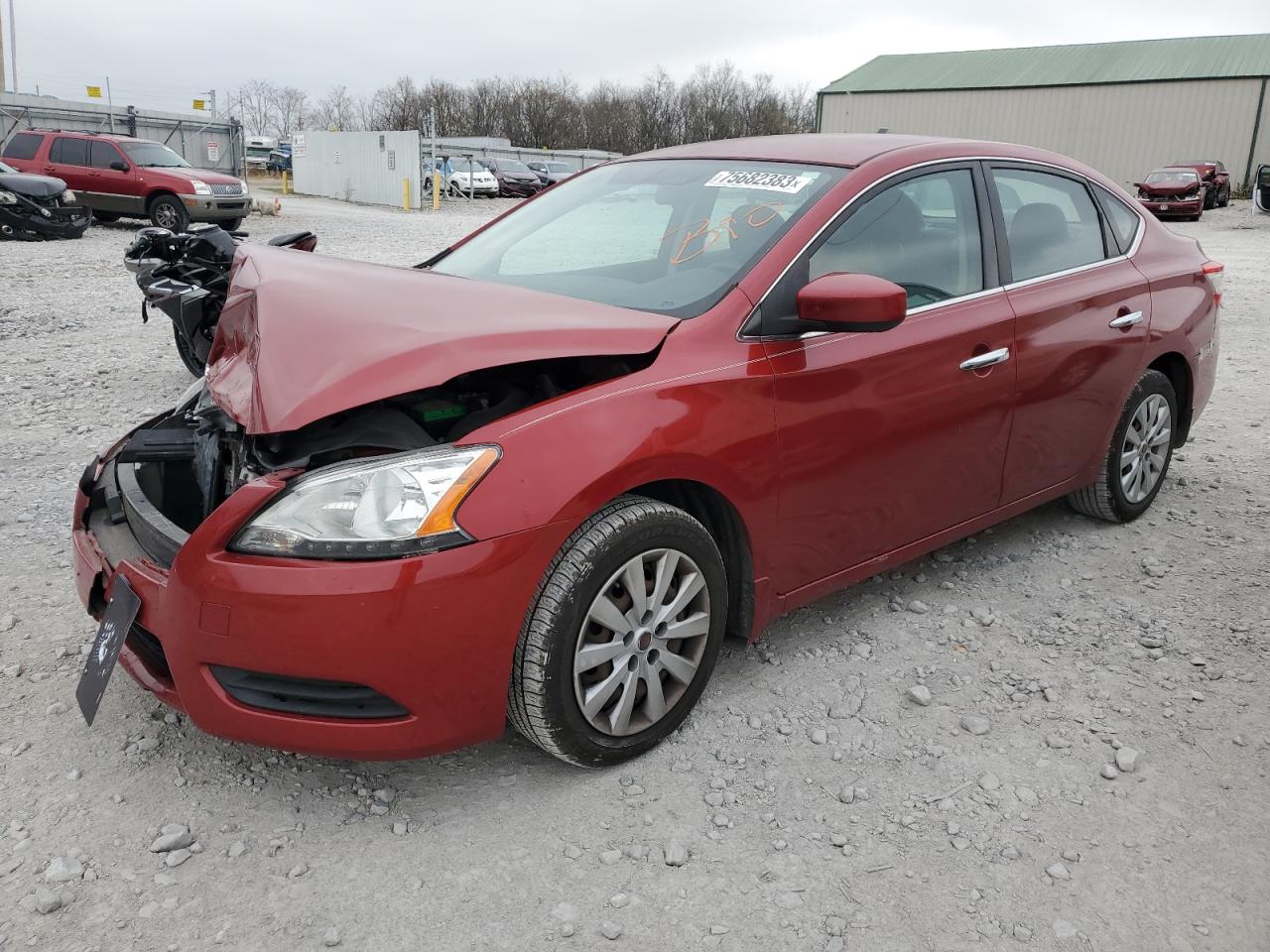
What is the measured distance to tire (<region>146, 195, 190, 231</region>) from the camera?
17.8 m

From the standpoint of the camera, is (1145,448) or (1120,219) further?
(1145,448)

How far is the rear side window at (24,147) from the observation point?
714 inches

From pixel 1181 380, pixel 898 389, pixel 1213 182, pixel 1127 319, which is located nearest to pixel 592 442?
pixel 898 389

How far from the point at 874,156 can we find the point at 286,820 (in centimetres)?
253

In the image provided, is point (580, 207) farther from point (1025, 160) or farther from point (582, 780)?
point (582, 780)

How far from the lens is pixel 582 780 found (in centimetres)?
266

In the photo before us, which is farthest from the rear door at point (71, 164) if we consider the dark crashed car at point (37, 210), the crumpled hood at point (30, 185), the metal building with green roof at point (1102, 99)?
the metal building with green roof at point (1102, 99)

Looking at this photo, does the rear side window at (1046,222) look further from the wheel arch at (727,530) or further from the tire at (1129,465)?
the wheel arch at (727,530)

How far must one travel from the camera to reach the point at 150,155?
18.2m

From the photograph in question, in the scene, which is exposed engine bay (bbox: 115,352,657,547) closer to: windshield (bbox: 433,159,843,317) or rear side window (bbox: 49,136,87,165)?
windshield (bbox: 433,159,843,317)

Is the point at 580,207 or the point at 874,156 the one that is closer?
the point at 874,156

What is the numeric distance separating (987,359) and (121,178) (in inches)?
714

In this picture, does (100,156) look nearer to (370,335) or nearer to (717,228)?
(717,228)

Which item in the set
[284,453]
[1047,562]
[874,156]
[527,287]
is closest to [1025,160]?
[874,156]
